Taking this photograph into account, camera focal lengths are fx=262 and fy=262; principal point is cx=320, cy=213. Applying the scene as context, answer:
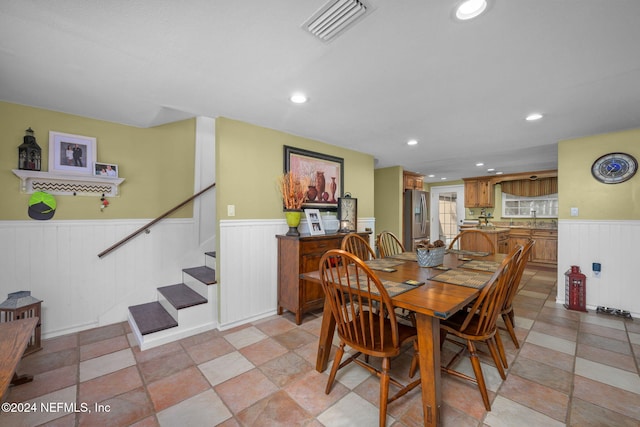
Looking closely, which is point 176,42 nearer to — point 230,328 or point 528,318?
point 230,328

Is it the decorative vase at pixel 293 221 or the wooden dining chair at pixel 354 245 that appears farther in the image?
the decorative vase at pixel 293 221

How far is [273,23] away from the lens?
1.38m

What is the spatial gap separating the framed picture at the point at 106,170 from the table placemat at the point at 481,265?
11.8ft

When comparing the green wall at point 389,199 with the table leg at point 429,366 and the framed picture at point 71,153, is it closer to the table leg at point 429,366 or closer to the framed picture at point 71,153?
the table leg at point 429,366

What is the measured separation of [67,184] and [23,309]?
1185 mm

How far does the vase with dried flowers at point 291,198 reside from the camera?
3.03m

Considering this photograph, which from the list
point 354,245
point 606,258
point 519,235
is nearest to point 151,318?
point 354,245

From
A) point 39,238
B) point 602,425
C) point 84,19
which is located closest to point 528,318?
point 602,425

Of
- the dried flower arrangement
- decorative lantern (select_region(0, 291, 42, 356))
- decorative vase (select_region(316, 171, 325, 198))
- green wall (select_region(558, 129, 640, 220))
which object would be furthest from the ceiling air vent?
green wall (select_region(558, 129, 640, 220))

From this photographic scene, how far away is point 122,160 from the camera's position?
2.94m

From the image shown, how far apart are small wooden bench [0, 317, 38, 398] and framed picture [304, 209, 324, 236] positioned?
233 cm

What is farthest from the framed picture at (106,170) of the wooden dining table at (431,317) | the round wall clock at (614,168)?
the round wall clock at (614,168)

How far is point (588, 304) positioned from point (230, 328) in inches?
175

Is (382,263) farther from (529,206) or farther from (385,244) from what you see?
(529,206)
